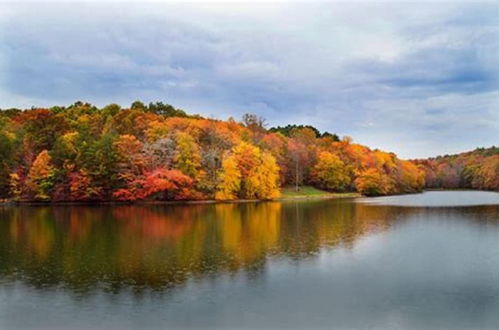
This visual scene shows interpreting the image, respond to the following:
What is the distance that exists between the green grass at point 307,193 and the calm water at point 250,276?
129ft

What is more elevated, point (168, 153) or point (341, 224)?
point (168, 153)

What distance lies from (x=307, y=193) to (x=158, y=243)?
52110 mm

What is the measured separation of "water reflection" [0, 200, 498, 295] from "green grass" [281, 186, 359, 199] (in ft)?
98.0

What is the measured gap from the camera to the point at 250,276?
18.6 metres

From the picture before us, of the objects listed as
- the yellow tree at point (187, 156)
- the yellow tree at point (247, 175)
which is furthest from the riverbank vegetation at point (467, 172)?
the yellow tree at point (187, 156)

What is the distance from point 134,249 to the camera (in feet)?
81.0

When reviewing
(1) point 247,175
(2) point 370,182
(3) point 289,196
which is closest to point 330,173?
(2) point 370,182

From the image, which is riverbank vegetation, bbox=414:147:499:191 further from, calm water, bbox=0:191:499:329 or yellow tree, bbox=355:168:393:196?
calm water, bbox=0:191:499:329

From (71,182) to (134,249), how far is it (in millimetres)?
37269

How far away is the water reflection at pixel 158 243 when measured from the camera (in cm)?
1902

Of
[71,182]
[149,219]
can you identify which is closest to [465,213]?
[149,219]

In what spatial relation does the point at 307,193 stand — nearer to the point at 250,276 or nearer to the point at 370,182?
the point at 370,182

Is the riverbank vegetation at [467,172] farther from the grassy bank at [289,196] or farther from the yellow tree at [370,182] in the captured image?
the grassy bank at [289,196]

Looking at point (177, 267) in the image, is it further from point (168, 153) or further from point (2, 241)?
point (168, 153)
